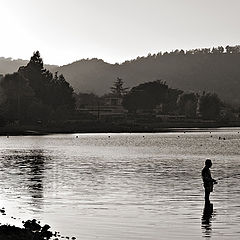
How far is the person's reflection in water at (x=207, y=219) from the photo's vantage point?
2489cm

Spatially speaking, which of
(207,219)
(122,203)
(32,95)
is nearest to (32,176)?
(122,203)

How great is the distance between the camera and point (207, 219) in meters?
27.9

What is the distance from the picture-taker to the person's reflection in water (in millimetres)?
24891

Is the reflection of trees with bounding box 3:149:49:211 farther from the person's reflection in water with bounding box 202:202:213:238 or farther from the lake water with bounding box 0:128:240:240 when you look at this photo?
the person's reflection in water with bounding box 202:202:213:238

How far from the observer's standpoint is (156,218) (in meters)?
28.3

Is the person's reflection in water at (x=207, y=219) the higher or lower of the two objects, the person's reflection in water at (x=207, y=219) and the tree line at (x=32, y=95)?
the lower

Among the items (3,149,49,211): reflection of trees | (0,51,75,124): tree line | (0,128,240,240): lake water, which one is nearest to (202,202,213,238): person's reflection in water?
(0,128,240,240): lake water

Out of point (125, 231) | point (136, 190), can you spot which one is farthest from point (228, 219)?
point (136, 190)

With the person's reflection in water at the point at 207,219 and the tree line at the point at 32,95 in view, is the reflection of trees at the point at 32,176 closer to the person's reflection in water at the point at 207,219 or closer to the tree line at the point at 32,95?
the person's reflection in water at the point at 207,219

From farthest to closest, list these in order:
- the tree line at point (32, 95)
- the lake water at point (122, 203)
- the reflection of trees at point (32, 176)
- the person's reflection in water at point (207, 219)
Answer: the tree line at point (32, 95)
the reflection of trees at point (32, 176)
the lake water at point (122, 203)
the person's reflection in water at point (207, 219)

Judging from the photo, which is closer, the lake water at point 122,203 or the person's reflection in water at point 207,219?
the person's reflection in water at point 207,219

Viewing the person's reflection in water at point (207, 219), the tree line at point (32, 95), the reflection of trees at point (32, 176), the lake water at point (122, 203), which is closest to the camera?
the person's reflection in water at point (207, 219)

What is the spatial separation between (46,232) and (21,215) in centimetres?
644

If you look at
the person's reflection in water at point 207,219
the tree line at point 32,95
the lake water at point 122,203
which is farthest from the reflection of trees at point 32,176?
the tree line at point 32,95
